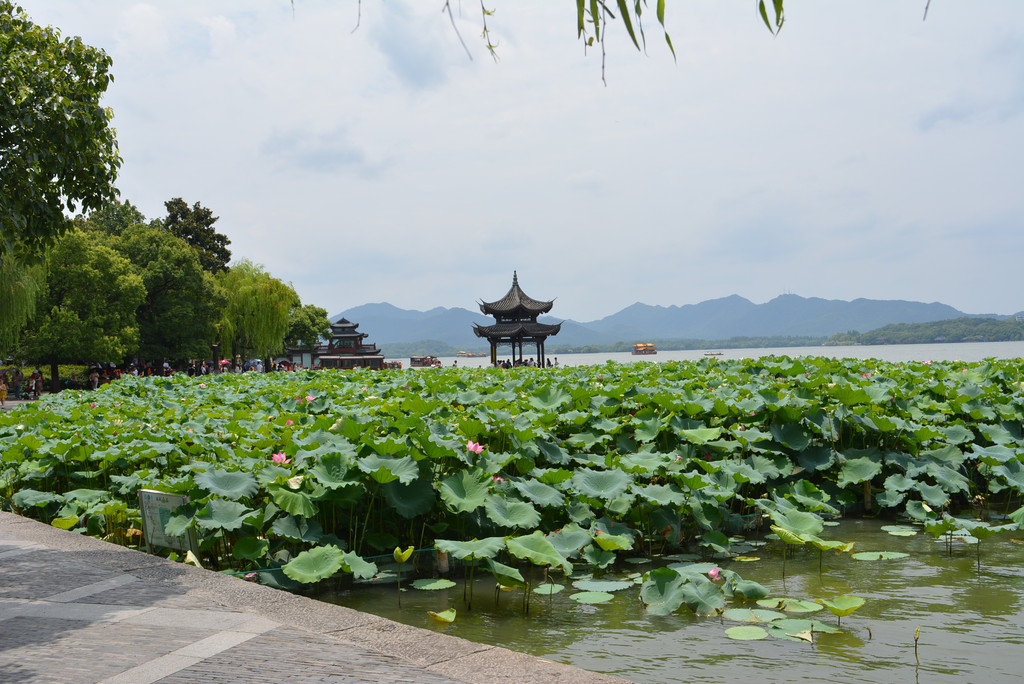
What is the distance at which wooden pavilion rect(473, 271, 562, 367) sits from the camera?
38156 millimetres

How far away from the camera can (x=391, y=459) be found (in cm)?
436

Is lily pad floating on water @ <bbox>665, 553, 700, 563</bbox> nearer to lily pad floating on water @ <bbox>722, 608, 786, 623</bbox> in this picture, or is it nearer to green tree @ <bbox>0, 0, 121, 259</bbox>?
lily pad floating on water @ <bbox>722, 608, 786, 623</bbox>

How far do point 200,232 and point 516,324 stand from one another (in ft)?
72.4

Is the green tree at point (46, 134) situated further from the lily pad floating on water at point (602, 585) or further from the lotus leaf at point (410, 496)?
the lily pad floating on water at point (602, 585)

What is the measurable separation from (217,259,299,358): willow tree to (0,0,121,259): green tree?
4035 centimetres

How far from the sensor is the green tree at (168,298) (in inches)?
1393

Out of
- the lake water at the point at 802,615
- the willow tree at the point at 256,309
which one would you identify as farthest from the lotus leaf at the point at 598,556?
the willow tree at the point at 256,309

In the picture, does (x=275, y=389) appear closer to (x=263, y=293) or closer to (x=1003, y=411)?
(x=1003, y=411)

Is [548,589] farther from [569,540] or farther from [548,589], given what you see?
[569,540]

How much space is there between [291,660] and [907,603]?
309 cm

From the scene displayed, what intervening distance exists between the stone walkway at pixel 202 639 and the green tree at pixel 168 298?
34.4 m

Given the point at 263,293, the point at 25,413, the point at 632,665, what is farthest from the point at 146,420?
the point at 263,293

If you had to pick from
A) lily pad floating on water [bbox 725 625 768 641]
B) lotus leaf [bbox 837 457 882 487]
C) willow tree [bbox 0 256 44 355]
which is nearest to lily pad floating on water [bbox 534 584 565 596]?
lily pad floating on water [bbox 725 625 768 641]

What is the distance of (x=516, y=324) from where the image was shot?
39.0 meters
